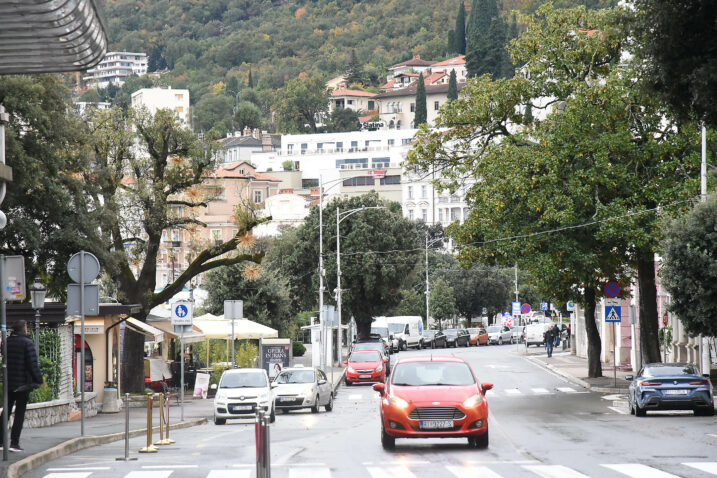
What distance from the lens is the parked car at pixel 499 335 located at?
91875 mm

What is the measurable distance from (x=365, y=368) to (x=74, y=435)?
26.6 m

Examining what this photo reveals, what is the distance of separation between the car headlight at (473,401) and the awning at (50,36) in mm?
9174

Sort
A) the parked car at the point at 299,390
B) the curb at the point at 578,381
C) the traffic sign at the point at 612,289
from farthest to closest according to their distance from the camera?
the traffic sign at the point at 612,289 < the curb at the point at 578,381 < the parked car at the point at 299,390

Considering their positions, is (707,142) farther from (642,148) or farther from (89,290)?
(89,290)

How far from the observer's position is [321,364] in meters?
51.2

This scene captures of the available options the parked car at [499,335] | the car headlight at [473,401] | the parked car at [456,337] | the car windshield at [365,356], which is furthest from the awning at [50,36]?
the parked car at [499,335]

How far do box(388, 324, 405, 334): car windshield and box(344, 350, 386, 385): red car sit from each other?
1330 inches

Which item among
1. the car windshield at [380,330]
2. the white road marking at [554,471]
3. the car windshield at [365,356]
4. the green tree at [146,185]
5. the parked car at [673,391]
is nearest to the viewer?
the white road marking at [554,471]

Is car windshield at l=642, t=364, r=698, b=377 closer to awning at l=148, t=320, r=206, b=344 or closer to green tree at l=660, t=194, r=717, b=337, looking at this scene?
green tree at l=660, t=194, r=717, b=337

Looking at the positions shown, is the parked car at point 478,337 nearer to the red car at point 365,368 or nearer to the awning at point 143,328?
the red car at point 365,368

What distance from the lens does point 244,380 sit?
29.4m

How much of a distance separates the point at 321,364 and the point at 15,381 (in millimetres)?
34438

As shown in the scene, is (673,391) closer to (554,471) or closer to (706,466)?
(706,466)

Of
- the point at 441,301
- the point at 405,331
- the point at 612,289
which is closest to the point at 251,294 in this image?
the point at 612,289
